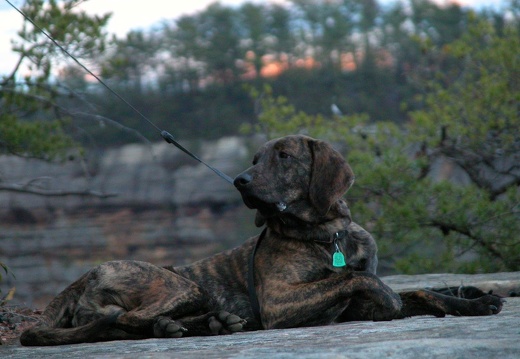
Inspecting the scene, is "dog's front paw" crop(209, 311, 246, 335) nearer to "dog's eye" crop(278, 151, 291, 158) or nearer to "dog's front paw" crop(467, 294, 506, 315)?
"dog's eye" crop(278, 151, 291, 158)

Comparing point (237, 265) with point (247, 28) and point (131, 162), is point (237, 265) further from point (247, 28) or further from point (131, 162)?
point (247, 28)

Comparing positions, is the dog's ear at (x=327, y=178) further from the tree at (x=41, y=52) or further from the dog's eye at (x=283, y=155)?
the tree at (x=41, y=52)

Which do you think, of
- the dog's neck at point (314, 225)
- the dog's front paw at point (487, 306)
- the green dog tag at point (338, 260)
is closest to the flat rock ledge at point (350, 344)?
the dog's front paw at point (487, 306)

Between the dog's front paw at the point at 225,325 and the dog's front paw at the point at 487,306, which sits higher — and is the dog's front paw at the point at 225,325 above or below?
above

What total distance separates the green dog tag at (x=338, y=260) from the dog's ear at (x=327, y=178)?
288 mm

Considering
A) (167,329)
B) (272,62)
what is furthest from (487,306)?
(272,62)

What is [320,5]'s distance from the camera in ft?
136

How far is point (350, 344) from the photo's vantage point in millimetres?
3191

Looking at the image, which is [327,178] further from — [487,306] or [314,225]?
[487,306]

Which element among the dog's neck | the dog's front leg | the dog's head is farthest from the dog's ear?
the dog's front leg

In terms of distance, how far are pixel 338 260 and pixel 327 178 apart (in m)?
0.57

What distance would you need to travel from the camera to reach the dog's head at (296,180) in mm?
4858

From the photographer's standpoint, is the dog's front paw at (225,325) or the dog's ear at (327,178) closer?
the dog's front paw at (225,325)

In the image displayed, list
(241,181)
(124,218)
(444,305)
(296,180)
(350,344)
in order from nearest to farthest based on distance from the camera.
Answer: (350,344) → (444,305) → (241,181) → (296,180) → (124,218)
